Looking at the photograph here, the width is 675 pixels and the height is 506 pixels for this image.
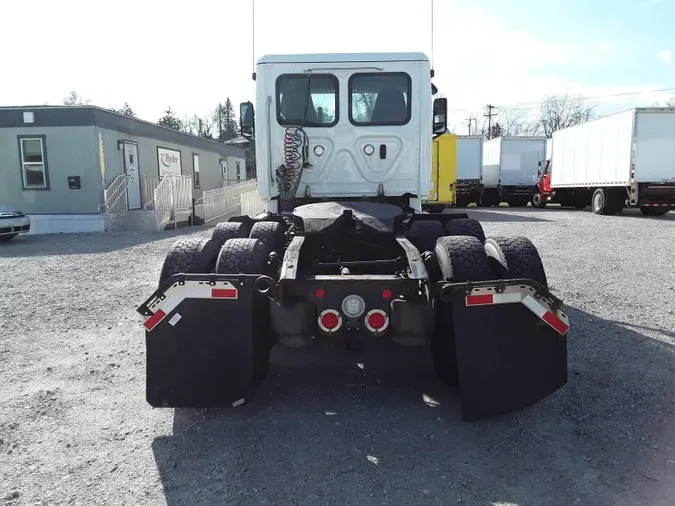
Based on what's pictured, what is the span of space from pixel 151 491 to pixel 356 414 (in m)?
1.43

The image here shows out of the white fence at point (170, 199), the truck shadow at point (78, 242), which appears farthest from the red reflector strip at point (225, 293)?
the white fence at point (170, 199)

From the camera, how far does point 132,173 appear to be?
58.7ft

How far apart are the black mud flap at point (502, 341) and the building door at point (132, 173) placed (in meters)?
16.4

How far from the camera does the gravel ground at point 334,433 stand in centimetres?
277

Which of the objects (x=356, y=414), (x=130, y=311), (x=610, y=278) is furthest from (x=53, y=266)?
(x=610, y=278)

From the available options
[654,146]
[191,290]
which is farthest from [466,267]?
[654,146]

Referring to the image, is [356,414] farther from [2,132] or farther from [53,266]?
[2,132]

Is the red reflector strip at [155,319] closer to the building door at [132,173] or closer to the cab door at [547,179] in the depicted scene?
the building door at [132,173]

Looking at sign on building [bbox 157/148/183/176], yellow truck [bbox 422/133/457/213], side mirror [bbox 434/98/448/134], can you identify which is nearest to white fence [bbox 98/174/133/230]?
sign on building [bbox 157/148/183/176]

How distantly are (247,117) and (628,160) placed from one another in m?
17.3

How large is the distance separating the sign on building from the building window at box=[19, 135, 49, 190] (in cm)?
431

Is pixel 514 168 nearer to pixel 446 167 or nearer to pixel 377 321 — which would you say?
pixel 446 167

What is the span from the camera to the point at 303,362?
474 cm

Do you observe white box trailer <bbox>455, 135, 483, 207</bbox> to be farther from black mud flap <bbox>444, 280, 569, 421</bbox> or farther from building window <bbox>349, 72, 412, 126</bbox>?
black mud flap <bbox>444, 280, 569, 421</bbox>
